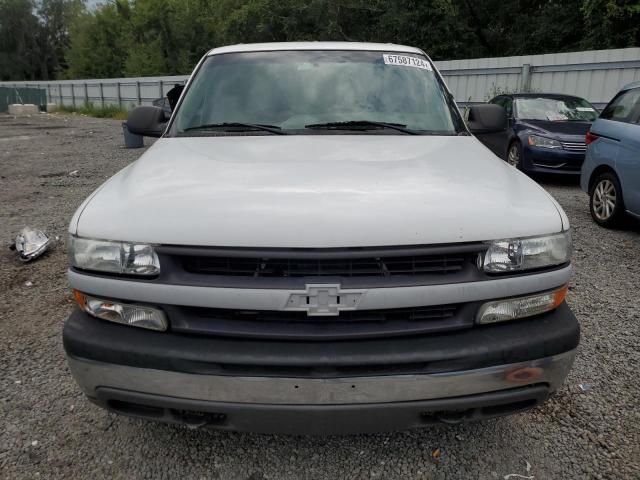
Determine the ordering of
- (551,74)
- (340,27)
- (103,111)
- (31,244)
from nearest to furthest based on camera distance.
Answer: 1. (31,244)
2. (551,74)
3. (340,27)
4. (103,111)

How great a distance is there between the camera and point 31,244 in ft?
16.6

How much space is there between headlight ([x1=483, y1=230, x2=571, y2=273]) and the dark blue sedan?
618 cm

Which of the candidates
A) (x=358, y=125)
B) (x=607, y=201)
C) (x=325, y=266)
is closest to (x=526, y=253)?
(x=325, y=266)

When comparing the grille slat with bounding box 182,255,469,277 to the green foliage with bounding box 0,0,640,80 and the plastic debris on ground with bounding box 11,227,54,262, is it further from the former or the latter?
the green foliage with bounding box 0,0,640,80

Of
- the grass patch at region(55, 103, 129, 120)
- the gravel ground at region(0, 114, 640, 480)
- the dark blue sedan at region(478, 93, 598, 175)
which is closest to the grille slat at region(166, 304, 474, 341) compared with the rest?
the gravel ground at region(0, 114, 640, 480)

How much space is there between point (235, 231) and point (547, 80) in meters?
14.2

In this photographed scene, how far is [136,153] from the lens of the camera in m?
13.4

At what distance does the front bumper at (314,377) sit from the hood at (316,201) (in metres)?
0.37

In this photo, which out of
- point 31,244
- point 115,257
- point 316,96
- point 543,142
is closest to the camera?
point 115,257

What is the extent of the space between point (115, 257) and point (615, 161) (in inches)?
226

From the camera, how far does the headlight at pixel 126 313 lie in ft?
6.45

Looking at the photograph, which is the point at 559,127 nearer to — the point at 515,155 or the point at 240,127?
the point at 515,155

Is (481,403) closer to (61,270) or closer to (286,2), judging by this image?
(61,270)

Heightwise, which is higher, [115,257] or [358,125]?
[358,125]
